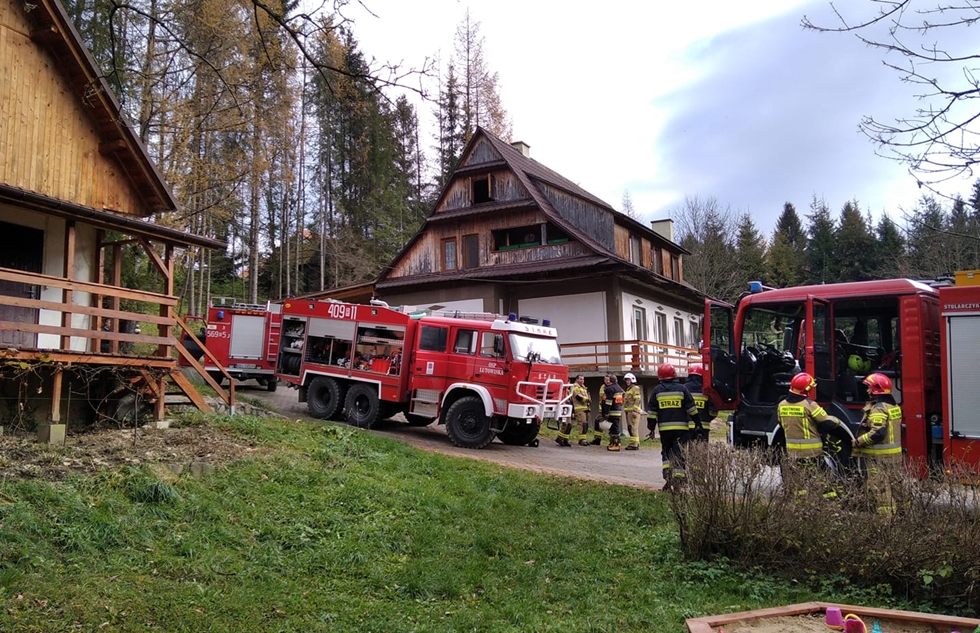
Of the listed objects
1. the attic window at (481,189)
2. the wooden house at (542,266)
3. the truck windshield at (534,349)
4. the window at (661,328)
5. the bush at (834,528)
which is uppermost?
the attic window at (481,189)

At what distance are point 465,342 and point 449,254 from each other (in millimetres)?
12045

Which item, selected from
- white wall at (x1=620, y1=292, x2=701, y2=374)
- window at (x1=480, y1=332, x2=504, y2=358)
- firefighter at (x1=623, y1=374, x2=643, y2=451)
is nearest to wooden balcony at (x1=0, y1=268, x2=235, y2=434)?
window at (x1=480, y1=332, x2=504, y2=358)

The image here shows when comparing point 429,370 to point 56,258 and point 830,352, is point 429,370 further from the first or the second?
point 830,352

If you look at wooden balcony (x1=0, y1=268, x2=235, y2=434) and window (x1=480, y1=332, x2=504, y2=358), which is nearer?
wooden balcony (x1=0, y1=268, x2=235, y2=434)

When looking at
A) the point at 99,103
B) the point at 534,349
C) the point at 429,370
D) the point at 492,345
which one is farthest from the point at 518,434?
the point at 99,103

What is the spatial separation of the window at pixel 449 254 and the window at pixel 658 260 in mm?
8907

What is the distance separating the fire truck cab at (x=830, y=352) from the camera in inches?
356

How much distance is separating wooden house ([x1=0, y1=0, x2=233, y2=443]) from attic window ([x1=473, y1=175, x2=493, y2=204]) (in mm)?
14217

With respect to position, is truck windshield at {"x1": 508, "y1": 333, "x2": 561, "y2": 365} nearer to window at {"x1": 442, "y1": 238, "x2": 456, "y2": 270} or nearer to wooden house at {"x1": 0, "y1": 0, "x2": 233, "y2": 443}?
wooden house at {"x1": 0, "y1": 0, "x2": 233, "y2": 443}

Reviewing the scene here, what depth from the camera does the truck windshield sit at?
14.4m

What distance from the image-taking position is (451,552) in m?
6.70

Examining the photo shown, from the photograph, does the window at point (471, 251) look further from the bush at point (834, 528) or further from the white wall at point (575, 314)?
the bush at point (834, 528)

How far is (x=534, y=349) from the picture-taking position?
582 inches

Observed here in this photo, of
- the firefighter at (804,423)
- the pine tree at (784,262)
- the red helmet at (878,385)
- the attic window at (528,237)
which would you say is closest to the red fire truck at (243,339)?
the attic window at (528,237)
